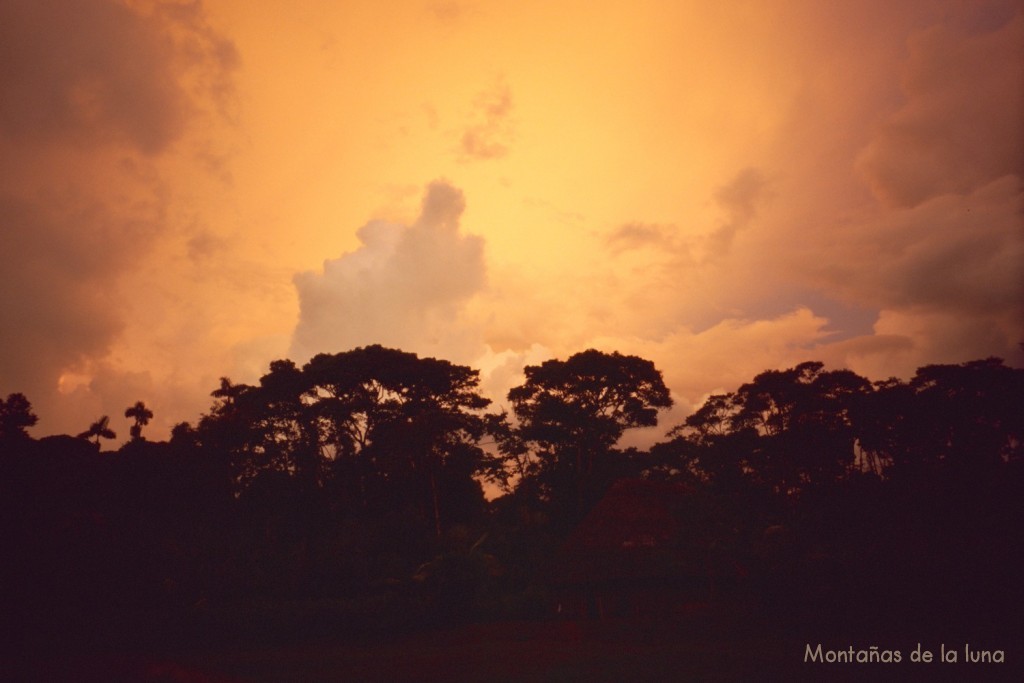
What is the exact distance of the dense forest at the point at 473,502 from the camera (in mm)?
13969

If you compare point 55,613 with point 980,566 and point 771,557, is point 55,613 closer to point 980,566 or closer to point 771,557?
point 771,557

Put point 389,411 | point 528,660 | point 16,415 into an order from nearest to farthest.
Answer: point 528,660
point 16,415
point 389,411

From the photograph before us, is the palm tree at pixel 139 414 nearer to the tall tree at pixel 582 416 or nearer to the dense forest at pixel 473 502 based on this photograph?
the dense forest at pixel 473 502

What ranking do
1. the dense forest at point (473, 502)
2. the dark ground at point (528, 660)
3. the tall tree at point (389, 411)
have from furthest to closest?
the tall tree at point (389, 411)
the dense forest at point (473, 502)
the dark ground at point (528, 660)

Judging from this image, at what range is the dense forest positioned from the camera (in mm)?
13969

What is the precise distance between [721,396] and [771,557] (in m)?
15.1

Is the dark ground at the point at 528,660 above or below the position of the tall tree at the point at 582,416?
below

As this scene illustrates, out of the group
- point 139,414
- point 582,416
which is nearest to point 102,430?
point 139,414

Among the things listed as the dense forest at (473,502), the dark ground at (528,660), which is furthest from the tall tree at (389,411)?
the dark ground at (528,660)

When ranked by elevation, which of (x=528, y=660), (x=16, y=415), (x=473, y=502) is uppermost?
Answer: (x=16, y=415)

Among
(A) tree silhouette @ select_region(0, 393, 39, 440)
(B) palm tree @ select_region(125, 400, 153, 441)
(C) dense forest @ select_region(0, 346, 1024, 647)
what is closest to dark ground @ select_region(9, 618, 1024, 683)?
(C) dense forest @ select_region(0, 346, 1024, 647)

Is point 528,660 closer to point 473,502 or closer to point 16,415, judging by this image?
point 473,502

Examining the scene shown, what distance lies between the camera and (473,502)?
2816cm

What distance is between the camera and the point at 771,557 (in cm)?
1503
